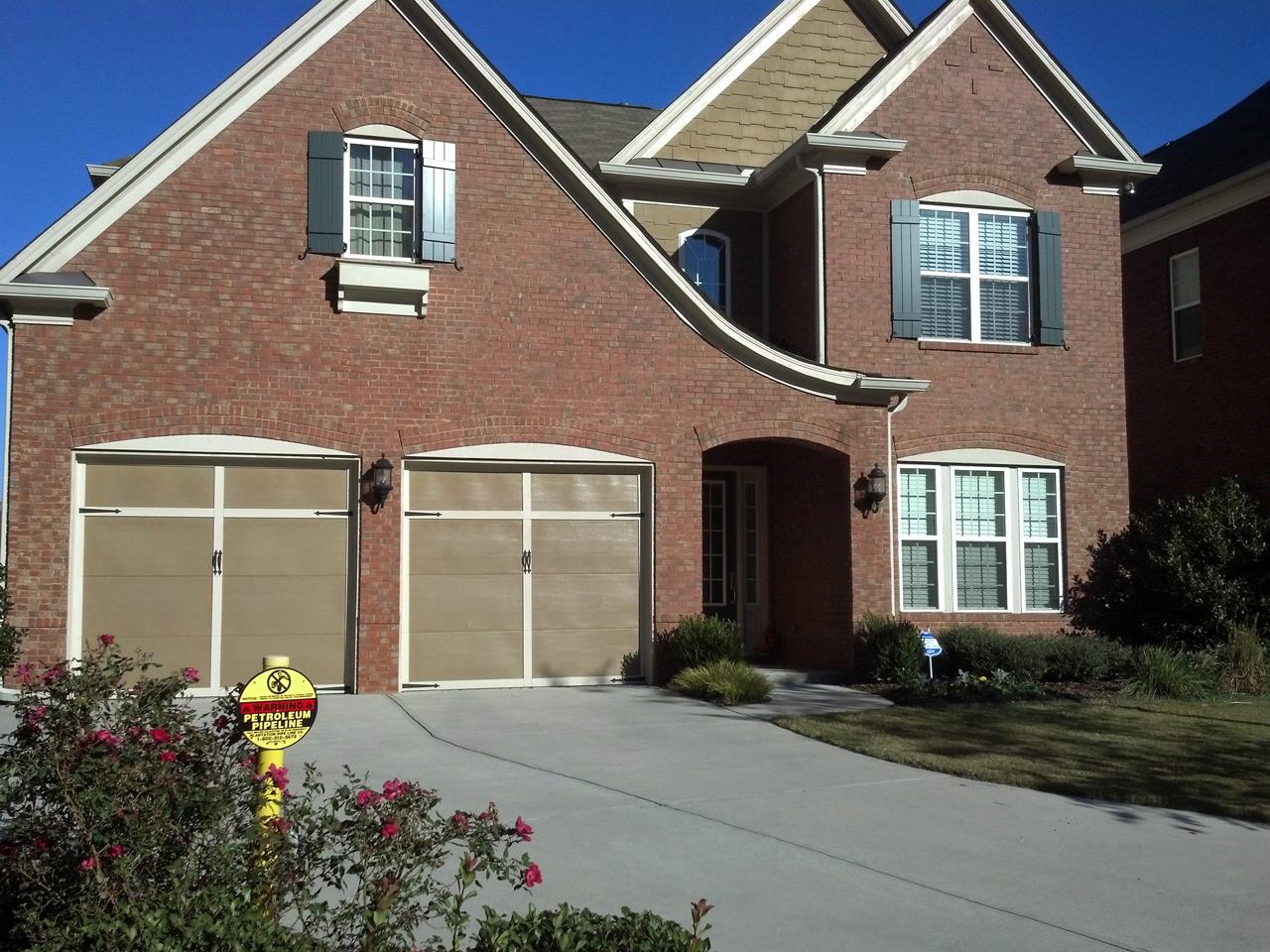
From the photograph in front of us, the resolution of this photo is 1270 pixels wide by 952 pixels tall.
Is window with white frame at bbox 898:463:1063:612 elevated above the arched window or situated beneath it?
situated beneath

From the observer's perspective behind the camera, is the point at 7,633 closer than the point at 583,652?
Yes

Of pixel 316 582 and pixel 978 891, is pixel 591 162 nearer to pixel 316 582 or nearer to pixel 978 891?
pixel 316 582

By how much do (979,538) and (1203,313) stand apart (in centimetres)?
643

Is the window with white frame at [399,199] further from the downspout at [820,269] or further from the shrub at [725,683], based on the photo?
the shrub at [725,683]

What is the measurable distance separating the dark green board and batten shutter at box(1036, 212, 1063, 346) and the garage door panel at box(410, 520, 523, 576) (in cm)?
796

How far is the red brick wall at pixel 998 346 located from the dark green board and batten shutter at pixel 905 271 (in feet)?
0.35

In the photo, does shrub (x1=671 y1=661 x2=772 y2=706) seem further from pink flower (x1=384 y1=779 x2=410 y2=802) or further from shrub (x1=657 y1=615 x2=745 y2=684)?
pink flower (x1=384 y1=779 x2=410 y2=802)

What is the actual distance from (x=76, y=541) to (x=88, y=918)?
31.0 feet

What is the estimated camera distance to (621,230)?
14797mm

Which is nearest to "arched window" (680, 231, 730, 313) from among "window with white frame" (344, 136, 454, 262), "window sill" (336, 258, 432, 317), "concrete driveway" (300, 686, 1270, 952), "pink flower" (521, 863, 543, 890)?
"window with white frame" (344, 136, 454, 262)

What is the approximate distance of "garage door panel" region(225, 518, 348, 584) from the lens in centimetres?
1355

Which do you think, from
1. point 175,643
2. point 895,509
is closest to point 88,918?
point 175,643

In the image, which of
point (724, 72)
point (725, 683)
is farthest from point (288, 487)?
point (724, 72)

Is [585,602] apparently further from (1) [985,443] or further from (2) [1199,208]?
(2) [1199,208]
